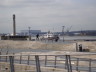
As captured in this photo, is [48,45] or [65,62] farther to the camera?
[48,45]

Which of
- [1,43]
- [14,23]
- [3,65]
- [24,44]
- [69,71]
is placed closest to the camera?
[69,71]

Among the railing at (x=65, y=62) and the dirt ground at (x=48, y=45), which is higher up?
the railing at (x=65, y=62)

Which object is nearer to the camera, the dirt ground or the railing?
the railing

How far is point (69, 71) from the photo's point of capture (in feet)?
33.4

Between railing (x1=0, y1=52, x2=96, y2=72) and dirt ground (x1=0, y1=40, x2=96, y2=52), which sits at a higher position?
railing (x1=0, y1=52, x2=96, y2=72)

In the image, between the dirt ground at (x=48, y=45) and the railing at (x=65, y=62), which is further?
the dirt ground at (x=48, y=45)

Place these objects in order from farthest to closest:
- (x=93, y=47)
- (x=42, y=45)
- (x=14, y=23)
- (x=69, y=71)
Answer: (x=14, y=23)
(x=42, y=45)
(x=93, y=47)
(x=69, y=71)

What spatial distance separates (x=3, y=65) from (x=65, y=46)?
41460 mm

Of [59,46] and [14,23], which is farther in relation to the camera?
[14,23]

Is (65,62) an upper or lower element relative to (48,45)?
upper

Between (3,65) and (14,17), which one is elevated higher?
(14,17)

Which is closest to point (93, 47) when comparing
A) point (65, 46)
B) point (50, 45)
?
point (65, 46)

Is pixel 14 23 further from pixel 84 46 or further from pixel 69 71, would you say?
pixel 69 71

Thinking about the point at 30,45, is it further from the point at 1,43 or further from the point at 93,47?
the point at 93,47
